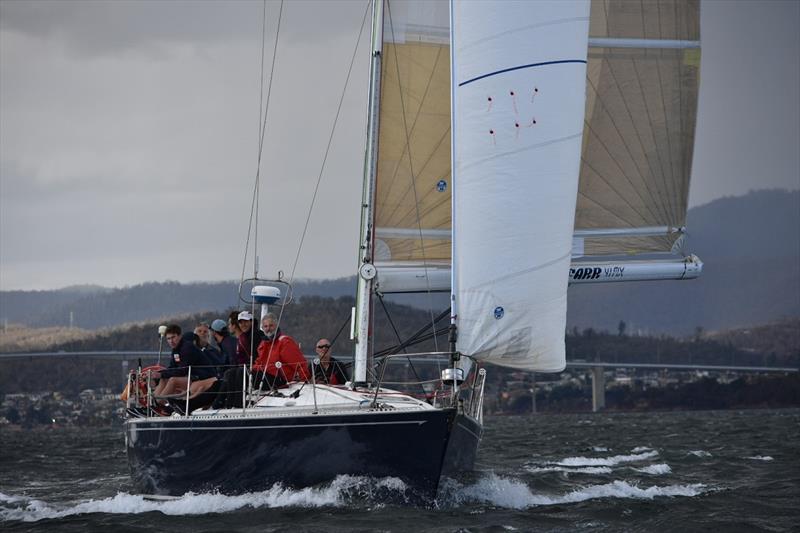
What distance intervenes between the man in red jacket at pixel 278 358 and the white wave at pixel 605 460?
9.31 meters

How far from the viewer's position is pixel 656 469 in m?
21.1

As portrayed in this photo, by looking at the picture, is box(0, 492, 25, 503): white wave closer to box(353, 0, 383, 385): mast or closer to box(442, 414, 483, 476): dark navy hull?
box(353, 0, 383, 385): mast

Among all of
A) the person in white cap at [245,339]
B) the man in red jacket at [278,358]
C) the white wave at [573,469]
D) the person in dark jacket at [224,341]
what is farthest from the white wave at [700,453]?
the person in white cap at [245,339]

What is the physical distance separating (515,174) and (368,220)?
2189 mm

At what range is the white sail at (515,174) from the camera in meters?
14.5

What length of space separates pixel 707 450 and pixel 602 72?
10519 millimetres

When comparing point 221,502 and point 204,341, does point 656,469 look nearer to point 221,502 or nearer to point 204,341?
point 204,341

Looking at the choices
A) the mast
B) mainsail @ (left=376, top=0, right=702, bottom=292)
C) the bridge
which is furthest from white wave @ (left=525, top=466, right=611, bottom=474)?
the bridge

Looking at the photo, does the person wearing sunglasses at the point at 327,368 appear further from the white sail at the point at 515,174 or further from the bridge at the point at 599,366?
the bridge at the point at 599,366

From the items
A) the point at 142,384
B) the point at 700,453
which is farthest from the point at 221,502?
the point at 700,453

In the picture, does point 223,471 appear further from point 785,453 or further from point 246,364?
point 785,453

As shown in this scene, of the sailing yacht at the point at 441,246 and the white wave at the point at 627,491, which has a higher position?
the sailing yacht at the point at 441,246

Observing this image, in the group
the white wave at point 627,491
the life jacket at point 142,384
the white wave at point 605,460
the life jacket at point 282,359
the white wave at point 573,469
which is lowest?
the white wave at point 605,460

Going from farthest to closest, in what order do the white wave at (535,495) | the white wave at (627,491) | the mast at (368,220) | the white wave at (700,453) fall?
the white wave at (700,453)
the white wave at (627,491)
the mast at (368,220)
the white wave at (535,495)
